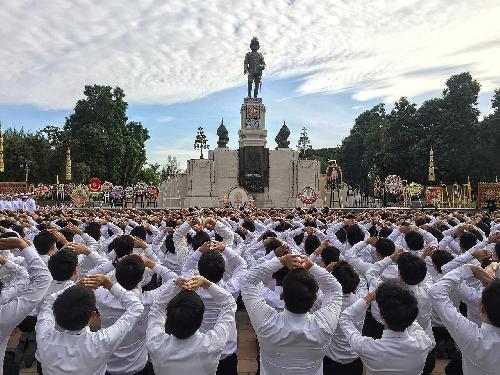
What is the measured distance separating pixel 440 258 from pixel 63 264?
4.01m

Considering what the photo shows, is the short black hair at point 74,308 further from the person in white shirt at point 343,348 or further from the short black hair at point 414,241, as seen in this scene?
the short black hair at point 414,241

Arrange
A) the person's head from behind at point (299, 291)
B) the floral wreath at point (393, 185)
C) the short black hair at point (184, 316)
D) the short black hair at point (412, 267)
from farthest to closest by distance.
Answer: the floral wreath at point (393, 185)
the short black hair at point (412, 267)
the person's head from behind at point (299, 291)
the short black hair at point (184, 316)

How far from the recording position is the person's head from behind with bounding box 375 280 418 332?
2.99 metres

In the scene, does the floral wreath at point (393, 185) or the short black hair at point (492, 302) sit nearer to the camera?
the short black hair at point (492, 302)

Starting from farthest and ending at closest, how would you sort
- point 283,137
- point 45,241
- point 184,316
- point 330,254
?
point 283,137
point 45,241
point 330,254
point 184,316

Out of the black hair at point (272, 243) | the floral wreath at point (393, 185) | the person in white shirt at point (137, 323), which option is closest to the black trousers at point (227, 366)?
the person in white shirt at point (137, 323)

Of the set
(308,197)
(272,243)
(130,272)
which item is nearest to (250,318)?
(130,272)

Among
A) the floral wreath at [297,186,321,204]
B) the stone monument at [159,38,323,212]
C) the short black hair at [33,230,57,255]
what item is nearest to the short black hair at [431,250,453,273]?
the short black hair at [33,230,57,255]

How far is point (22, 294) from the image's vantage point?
3.71 meters

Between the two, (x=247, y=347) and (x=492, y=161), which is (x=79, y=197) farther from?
(x=492, y=161)

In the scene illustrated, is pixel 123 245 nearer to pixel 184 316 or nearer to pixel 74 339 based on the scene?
pixel 74 339

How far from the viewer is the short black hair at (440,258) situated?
214 inches

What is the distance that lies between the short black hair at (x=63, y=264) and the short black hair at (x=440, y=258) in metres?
3.89

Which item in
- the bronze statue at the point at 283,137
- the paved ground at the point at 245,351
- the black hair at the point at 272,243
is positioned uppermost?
the bronze statue at the point at 283,137
